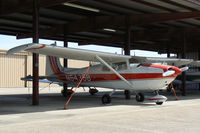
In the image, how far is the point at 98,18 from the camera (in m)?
17.3

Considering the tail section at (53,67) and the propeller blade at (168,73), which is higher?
the tail section at (53,67)

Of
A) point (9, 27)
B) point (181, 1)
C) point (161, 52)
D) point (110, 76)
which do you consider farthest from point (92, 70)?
point (161, 52)

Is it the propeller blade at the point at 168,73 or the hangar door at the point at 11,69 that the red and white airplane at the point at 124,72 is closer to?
the propeller blade at the point at 168,73

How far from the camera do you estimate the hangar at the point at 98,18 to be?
13422 mm

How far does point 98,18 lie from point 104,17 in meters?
0.43

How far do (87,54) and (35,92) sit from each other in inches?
119

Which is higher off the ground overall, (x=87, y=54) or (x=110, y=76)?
(x=87, y=54)

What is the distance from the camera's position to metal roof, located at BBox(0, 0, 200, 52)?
1414 cm

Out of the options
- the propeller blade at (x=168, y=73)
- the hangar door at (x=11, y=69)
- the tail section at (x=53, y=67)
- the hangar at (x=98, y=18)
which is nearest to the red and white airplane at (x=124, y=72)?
the propeller blade at (x=168, y=73)

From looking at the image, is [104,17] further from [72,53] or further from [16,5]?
[16,5]

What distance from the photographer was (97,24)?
17406mm

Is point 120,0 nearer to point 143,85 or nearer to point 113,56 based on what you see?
point 113,56

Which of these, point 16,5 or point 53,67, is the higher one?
point 16,5

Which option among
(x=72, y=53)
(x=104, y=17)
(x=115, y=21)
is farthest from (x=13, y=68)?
(x=72, y=53)
